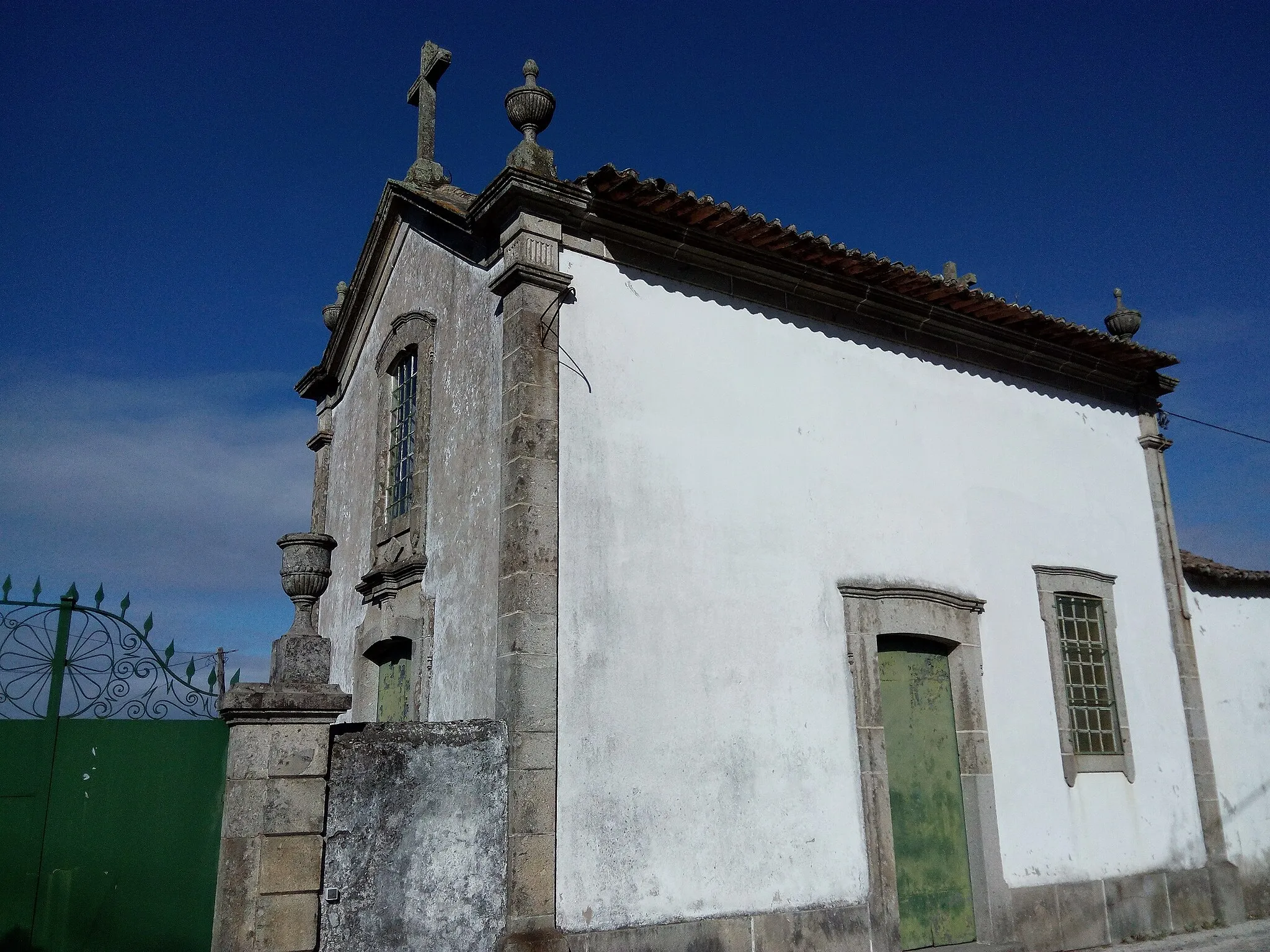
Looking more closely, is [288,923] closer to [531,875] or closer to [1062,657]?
[531,875]

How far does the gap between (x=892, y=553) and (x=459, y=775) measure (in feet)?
12.9

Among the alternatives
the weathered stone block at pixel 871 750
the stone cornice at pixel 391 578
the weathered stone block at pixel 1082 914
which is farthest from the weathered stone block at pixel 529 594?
the weathered stone block at pixel 1082 914

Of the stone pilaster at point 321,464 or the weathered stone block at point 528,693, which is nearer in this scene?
the weathered stone block at point 528,693

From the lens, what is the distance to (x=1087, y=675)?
906 cm

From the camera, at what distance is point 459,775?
5.73 meters

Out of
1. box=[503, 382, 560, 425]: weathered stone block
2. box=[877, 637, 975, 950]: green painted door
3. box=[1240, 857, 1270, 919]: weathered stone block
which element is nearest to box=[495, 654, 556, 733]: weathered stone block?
box=[503, 382, 560, 425]: weathered stone block

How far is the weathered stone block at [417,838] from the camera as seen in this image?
534 centimetres

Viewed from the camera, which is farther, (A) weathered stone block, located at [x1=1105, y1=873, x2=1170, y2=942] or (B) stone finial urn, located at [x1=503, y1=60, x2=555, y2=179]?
(A) weathered stone block, located at [x1=1105, y1=873, x2=1170, y2=942]

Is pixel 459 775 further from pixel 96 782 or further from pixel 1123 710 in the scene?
pixel 1123 710

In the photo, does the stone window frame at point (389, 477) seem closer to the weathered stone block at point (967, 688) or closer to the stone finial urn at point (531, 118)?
the stone finial urn at point (531, 118)

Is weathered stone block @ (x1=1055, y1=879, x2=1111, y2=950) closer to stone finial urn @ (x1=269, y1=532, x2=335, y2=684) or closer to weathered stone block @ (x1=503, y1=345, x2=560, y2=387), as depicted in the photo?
weathered stone block @ (x1=503, y1=345, x2=560, y2=387)

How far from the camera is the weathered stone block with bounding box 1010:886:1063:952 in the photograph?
7.78m

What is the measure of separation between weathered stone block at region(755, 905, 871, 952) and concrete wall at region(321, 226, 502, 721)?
7.54ft

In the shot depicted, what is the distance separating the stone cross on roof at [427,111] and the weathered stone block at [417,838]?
549cm
